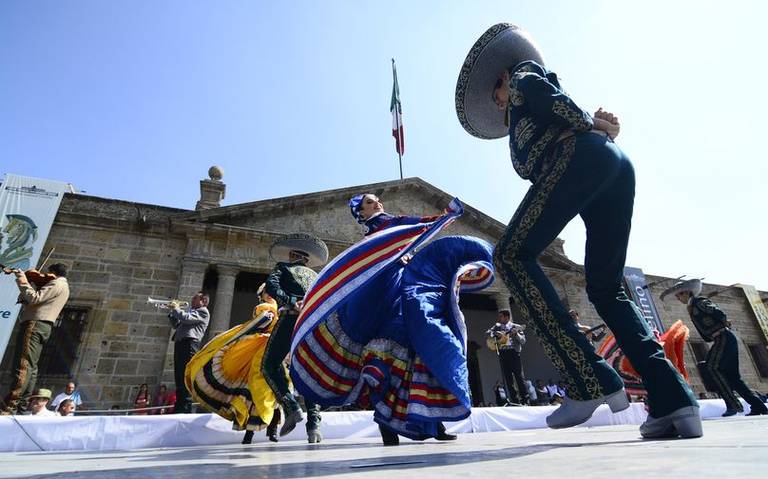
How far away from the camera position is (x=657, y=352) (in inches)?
61.6

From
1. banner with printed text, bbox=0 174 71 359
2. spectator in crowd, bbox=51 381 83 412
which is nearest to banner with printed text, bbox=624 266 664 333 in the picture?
spectator in crowd, bbox=51 381 83 412

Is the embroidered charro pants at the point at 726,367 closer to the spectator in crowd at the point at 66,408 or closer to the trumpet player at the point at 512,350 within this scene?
the trumpet player at the point at 512,350

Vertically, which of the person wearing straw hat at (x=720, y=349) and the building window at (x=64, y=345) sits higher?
the building window at (x=64, y=345)

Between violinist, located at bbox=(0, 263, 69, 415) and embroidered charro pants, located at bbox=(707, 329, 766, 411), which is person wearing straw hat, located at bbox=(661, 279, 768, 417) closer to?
embroidered charro pants, located at bbox=(707, 329, 766, 411)

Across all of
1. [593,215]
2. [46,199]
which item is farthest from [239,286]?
[593,215]

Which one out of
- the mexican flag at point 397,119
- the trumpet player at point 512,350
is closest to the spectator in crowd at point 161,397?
the trumpet player at point 512,350

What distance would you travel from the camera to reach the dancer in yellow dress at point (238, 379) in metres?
3.47

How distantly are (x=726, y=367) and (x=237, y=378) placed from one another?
604cm

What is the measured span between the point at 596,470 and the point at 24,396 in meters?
6.38

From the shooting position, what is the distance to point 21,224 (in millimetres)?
9445

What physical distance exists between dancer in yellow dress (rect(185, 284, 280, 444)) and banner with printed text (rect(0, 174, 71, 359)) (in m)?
7.62

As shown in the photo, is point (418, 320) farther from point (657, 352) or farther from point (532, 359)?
point (532, 359)

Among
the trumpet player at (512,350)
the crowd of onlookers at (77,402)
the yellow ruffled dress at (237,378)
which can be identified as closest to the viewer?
the yellow ruffled dress at (237,378)

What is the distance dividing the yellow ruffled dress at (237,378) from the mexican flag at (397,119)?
12566 mm
